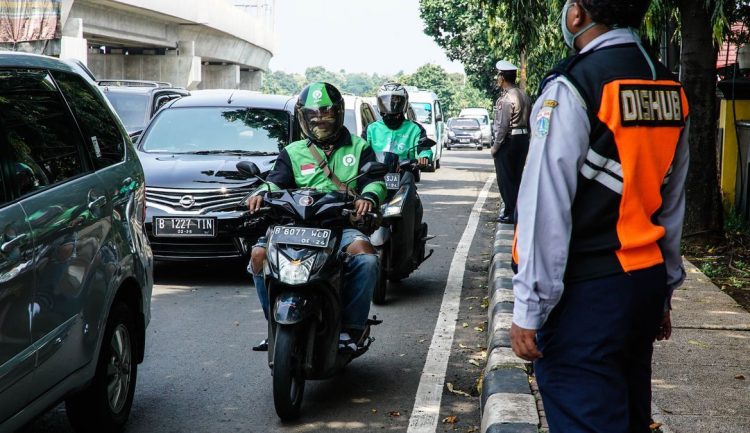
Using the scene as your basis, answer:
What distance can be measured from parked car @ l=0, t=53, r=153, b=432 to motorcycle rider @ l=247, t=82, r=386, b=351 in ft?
2.36

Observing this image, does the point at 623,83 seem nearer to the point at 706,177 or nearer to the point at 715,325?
the point at 715,325

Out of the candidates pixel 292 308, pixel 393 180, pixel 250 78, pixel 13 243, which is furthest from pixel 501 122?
pixel 250 78

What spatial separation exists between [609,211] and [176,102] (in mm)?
8772

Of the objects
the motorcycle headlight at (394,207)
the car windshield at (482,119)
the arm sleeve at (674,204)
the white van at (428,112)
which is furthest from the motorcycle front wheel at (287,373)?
the car windshield at (482,119)

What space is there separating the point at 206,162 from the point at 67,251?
5473mm

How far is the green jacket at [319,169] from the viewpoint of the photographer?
19.5 ft

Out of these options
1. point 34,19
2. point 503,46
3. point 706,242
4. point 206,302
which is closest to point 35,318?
point 206,302

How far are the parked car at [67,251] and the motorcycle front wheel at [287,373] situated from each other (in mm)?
759

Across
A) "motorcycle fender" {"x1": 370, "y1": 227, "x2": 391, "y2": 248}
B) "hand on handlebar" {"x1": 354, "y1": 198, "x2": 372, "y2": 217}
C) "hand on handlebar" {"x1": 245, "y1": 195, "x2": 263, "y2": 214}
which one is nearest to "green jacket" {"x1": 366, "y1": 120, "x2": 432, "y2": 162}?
"motorcycle fender" {"x1": 370, "y1": 227, "x2": 391, "y2": 248}

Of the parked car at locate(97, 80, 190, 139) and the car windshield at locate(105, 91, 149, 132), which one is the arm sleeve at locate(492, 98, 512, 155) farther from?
the car windshield at locate(105, 91, 149, 132)

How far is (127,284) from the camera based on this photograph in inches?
204

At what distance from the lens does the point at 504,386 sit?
5383mm

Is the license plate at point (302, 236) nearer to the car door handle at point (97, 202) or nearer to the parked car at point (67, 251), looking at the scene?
the parked car at point (67, 251)

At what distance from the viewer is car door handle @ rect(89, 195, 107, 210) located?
186 inches
